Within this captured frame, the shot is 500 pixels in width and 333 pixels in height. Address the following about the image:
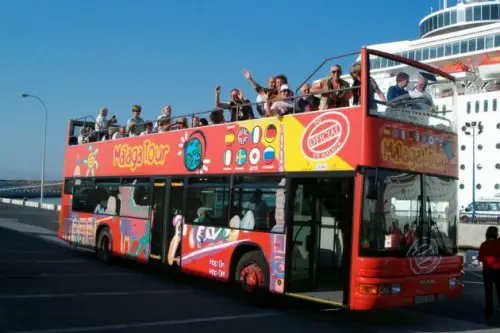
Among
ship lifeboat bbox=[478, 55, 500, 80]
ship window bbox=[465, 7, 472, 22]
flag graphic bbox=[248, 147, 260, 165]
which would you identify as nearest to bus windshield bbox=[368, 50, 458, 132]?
flag graphic bbox=[248, 147, 260, 165]

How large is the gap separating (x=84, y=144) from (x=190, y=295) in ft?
23.0

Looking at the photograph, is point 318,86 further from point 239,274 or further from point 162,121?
point 162,121

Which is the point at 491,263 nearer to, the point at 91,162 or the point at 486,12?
the point at 91,162

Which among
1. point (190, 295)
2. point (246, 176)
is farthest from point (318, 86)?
point (190, 295)

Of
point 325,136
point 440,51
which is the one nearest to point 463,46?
point 440,51

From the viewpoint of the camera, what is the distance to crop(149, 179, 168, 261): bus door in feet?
36.0

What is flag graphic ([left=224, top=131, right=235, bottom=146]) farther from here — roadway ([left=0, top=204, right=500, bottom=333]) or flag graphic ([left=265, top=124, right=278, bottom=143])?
roadway ([left=0, top=204, right=500, bottom=333])

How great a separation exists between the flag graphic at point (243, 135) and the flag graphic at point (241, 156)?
161 millimetres

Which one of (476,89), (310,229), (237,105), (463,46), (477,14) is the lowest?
(310,229)

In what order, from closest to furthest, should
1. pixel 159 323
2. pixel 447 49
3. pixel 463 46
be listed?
pixel 159 323, pixel 463 46, pixel 447 49

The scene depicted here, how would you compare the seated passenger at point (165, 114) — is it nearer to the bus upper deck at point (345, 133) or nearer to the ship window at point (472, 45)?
the bus upper deck at point (345, 133)

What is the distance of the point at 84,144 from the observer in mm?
14875

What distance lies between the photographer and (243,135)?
9.25 metres

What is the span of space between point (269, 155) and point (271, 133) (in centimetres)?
38
